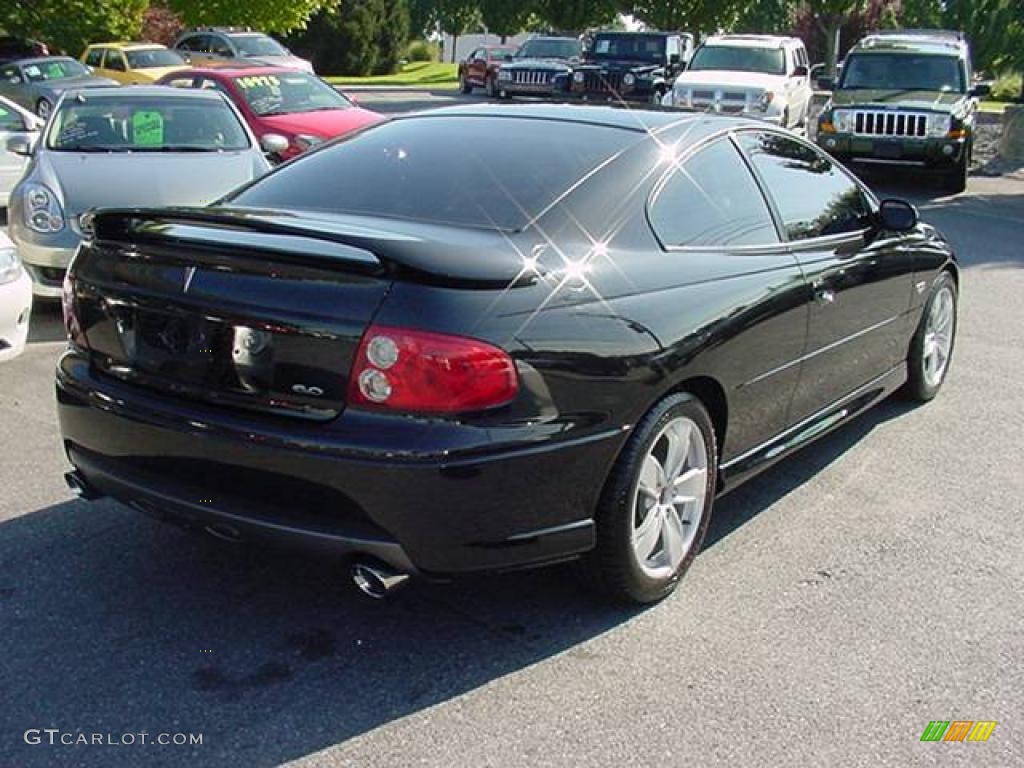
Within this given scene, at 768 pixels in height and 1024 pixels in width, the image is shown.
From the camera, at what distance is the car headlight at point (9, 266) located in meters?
5.75

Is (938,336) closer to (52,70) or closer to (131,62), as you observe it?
(52,70)

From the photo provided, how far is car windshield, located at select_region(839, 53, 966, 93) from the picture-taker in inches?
603

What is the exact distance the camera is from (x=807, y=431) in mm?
4559

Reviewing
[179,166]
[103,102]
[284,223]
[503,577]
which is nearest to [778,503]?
[503,577]

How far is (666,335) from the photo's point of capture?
3.49m

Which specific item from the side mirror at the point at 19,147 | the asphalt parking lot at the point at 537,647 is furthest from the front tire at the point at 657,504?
the side mirror at the point at 19,147

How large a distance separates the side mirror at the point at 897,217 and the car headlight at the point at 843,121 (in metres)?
10.2

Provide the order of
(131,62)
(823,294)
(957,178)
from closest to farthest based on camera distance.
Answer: (823,294) < (957,178) < (131,62)

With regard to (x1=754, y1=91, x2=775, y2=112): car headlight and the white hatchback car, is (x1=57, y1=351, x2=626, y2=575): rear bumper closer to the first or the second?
the white hatchback car

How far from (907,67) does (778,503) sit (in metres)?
12.7

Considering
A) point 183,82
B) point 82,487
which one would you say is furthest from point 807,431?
point 183,82

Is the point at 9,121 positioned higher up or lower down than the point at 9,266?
higher up

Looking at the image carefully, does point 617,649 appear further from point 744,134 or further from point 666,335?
point 744,134

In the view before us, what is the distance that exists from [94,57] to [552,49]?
12.0m
